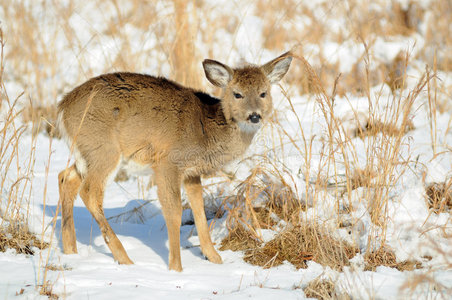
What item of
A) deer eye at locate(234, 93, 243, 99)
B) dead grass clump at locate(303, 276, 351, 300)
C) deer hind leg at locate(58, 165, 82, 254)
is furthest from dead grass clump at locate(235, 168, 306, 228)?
deer hind leg at locate(58, 165, 82, 254)

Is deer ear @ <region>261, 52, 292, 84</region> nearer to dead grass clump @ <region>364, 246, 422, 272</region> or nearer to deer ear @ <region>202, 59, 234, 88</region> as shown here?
deer ear @ <region>202, 59, 234, 88</region>

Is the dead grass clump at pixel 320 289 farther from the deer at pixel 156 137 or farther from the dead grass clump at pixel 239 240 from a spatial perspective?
the deer at pixel 156 137

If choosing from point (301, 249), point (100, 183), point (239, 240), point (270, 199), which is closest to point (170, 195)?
point (100, 183)

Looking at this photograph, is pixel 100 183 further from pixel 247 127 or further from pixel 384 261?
pixel 384 261

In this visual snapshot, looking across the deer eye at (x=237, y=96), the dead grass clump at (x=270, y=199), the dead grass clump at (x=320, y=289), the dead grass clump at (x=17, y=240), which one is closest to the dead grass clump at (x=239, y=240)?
the dead grass clump at (x=270, y=199)

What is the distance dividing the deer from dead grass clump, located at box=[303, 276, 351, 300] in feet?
4.32

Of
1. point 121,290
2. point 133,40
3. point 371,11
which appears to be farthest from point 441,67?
point 121,290

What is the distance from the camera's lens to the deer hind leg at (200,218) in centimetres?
518

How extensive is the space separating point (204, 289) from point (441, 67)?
8.53 meters

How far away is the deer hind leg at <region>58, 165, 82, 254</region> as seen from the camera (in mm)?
5117

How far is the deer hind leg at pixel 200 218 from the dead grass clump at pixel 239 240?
0.77 ft

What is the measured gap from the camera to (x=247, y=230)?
209 inches

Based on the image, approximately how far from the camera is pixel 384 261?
4566 millimetres

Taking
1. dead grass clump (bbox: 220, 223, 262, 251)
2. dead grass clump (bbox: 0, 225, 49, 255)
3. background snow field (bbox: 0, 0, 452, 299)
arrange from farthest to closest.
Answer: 1. dead grass clump (bbox: 220, 223, 262, 251)
2. dead grass clump (bbox: 0, 225, 49, 255)
3. background snow field (bbox: 0, 0, 452, 299)
